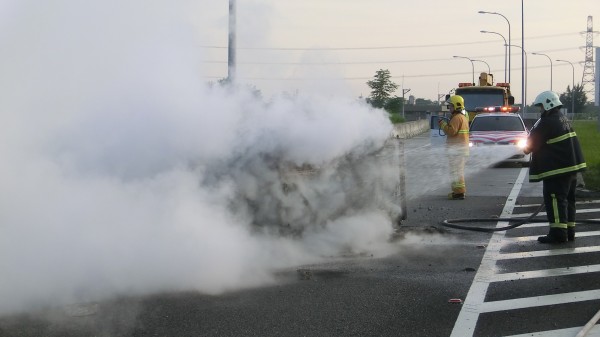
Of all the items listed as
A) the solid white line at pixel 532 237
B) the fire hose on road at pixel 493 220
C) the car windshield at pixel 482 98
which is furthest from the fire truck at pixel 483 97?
the solid white line at pixel 532 237

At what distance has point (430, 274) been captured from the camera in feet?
23.2

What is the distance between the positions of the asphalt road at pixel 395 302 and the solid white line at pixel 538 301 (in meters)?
0.01

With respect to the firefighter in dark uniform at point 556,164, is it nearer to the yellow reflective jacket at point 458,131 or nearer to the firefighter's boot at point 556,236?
the firefighter's boot at point 556,236

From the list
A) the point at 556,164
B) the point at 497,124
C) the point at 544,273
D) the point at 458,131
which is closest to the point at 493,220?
the point at 556,164

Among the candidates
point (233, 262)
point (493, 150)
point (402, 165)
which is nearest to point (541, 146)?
point (402, 165)

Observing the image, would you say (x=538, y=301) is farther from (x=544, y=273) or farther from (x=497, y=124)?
(x=497, y=124)

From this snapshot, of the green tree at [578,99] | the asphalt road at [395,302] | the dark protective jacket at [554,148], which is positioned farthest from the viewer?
the green tree at [578,99]

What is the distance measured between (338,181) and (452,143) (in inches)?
222

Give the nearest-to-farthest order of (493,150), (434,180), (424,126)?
(434,180), (493,150), (424,126)

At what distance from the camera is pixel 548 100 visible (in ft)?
29.3

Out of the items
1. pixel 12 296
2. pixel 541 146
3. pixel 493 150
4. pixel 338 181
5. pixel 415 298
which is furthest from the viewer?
pixel 493 150

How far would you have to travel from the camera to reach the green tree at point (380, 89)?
8705mm

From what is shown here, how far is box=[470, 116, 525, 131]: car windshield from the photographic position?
2127 cm

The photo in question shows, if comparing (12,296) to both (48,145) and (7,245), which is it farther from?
(48,145)
